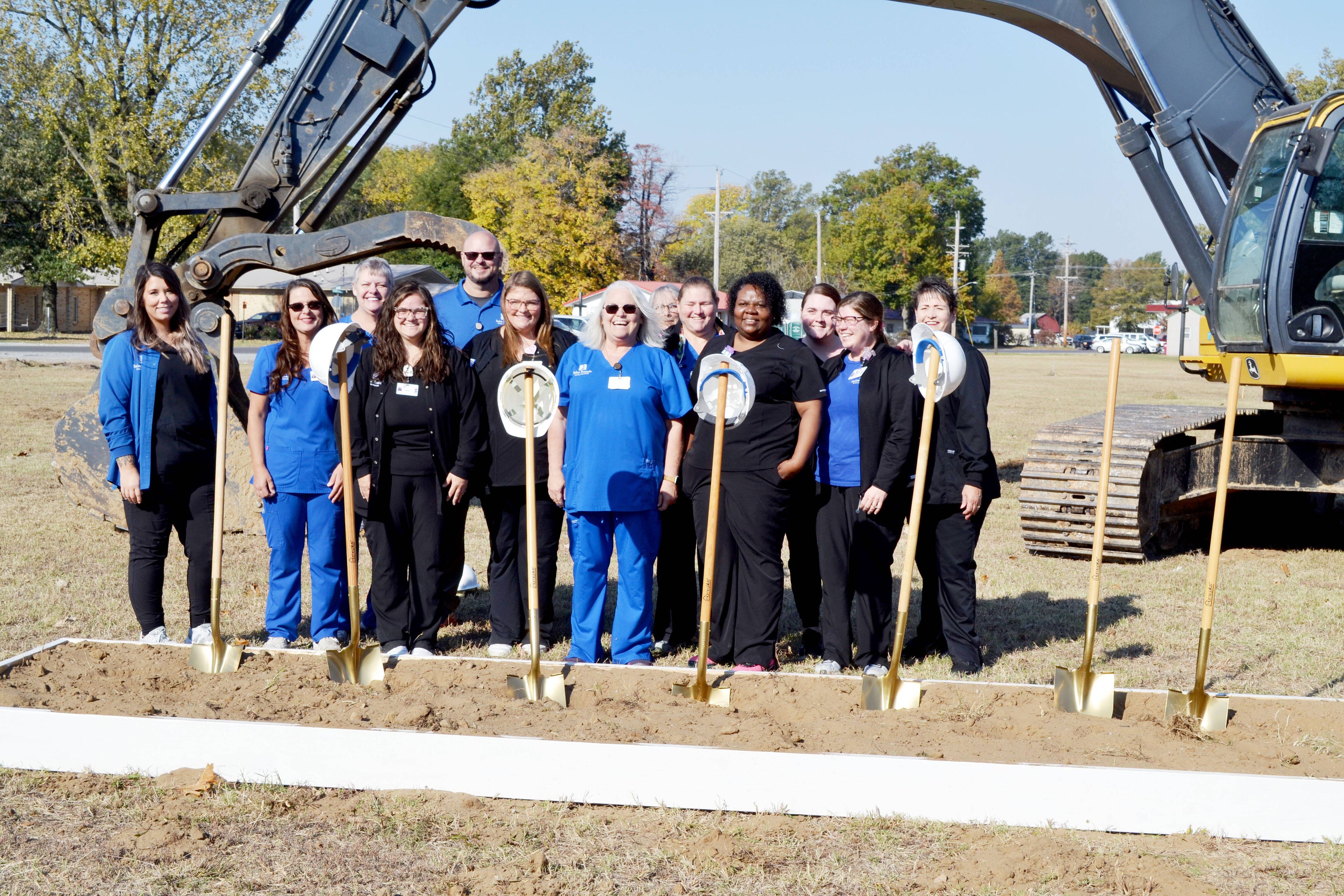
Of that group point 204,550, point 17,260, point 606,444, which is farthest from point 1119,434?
point 17,260

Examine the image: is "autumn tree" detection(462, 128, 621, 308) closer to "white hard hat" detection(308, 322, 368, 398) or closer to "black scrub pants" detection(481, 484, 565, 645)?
"black scrub pants" detection(481, 484, 565, 645)

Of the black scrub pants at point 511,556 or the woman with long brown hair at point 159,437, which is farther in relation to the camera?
the black scrub pants at point 511,556

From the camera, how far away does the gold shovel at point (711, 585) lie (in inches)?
195

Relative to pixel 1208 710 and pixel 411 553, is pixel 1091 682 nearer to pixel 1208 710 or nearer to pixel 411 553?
pixel 1208 710

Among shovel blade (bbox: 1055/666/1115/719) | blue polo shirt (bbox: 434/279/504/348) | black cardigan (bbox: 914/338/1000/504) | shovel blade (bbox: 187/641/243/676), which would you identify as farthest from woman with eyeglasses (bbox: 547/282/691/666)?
shovel blade (bbox: 1055/666/1115/719)

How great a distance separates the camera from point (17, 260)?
44219 mm

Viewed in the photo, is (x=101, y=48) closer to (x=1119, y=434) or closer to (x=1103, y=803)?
(x=1119, y=434)

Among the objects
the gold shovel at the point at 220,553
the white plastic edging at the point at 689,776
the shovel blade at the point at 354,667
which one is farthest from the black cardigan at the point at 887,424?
the gold shovel at the point at 220,553

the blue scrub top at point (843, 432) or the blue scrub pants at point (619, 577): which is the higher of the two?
the blue scrub top at point (843, 432)

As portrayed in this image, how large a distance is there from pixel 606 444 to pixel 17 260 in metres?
45.3

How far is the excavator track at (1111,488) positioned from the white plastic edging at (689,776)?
179 inches

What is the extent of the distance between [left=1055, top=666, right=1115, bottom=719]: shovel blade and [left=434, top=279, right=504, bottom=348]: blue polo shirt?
10.9ft

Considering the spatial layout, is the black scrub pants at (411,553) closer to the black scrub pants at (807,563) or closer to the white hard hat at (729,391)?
the white hard hat at (729,391)

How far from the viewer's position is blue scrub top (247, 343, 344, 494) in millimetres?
5992
